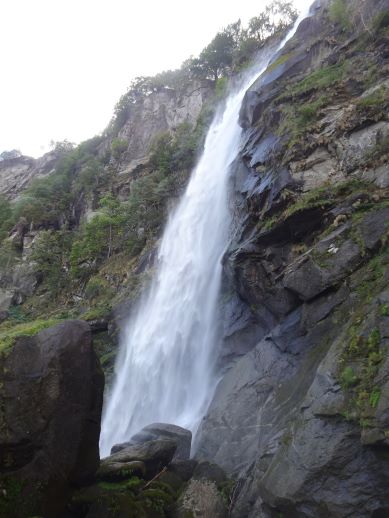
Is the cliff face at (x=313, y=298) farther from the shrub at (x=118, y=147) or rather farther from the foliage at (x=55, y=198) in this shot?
the shrub at (x=118, y=147)

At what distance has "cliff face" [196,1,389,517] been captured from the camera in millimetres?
5316

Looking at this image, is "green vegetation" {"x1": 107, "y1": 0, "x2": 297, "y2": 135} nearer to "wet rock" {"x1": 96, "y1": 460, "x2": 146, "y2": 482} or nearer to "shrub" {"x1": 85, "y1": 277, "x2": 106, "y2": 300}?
"shrub" {"x1": 85, "y1": 277, "x2": 106, "y2": 300}

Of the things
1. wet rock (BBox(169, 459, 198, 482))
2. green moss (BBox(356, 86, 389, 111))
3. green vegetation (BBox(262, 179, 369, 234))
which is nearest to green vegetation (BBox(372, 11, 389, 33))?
green moss (BBox(356, 86, 389, 111))

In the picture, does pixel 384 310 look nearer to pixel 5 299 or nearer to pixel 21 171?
pixel 5 299

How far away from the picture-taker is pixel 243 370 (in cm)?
946

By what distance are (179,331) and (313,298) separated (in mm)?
5969

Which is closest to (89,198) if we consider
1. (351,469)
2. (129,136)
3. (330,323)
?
(129,136)

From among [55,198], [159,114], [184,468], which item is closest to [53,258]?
[55,198]

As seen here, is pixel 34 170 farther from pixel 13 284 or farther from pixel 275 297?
pixel 275 297

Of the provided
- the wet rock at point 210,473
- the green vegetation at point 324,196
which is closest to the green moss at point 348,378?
the wet rock at point 210,473

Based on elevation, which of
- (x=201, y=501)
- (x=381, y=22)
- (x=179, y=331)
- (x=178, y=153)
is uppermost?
(x=178, y=153)

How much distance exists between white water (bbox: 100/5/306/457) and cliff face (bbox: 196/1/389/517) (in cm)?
106

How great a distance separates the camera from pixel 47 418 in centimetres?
644

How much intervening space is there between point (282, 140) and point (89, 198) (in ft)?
74.8
